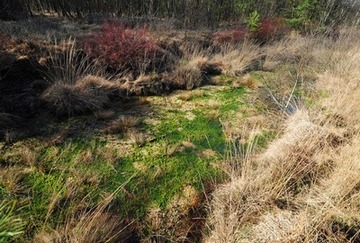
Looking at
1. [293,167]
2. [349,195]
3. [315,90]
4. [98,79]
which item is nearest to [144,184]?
[293,167]

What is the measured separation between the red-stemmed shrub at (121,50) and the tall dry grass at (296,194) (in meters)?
3.33

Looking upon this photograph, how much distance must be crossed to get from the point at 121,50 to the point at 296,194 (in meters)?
4.14

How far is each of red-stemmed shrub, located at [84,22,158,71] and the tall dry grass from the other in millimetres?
3332

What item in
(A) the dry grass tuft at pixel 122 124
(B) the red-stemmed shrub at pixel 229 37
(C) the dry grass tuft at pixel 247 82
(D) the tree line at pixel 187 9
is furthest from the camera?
(D) the tree line at pixel 187 9

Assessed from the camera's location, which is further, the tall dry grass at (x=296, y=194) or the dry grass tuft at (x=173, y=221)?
the dry grass tuft at (x=173, y=221)

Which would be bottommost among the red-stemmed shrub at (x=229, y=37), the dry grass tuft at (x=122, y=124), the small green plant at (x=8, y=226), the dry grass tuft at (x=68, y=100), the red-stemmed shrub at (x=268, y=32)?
the red-stemmed shrub at (x=268, y=32)

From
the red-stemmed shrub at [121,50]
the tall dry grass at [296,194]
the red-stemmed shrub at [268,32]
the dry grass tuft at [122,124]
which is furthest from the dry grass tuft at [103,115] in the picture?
the red-stemmed shrub at [268,32]

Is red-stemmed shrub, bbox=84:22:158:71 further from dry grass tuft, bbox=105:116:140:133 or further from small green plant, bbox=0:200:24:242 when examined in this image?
small green plant, bbox=0:200:24:242

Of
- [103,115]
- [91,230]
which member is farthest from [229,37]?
[91,230]

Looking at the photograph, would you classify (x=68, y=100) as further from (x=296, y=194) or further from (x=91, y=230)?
(x=296, y=194)

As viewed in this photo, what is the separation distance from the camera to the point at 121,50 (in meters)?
5.21

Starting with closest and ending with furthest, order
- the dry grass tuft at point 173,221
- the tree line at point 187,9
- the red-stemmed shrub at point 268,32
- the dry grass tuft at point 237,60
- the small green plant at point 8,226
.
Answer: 1. the small green plant at point 8,226
2. the dry grass tuft at point 173,221
3. the dry grass tuft at point 237,60
4. the red-stemmed shrub at point 268,32
5. the tree line at point 187,9

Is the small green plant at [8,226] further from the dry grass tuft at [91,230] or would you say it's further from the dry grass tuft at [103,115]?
the dry grass tuft at [103,115]

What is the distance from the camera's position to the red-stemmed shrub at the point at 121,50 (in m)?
5.12
